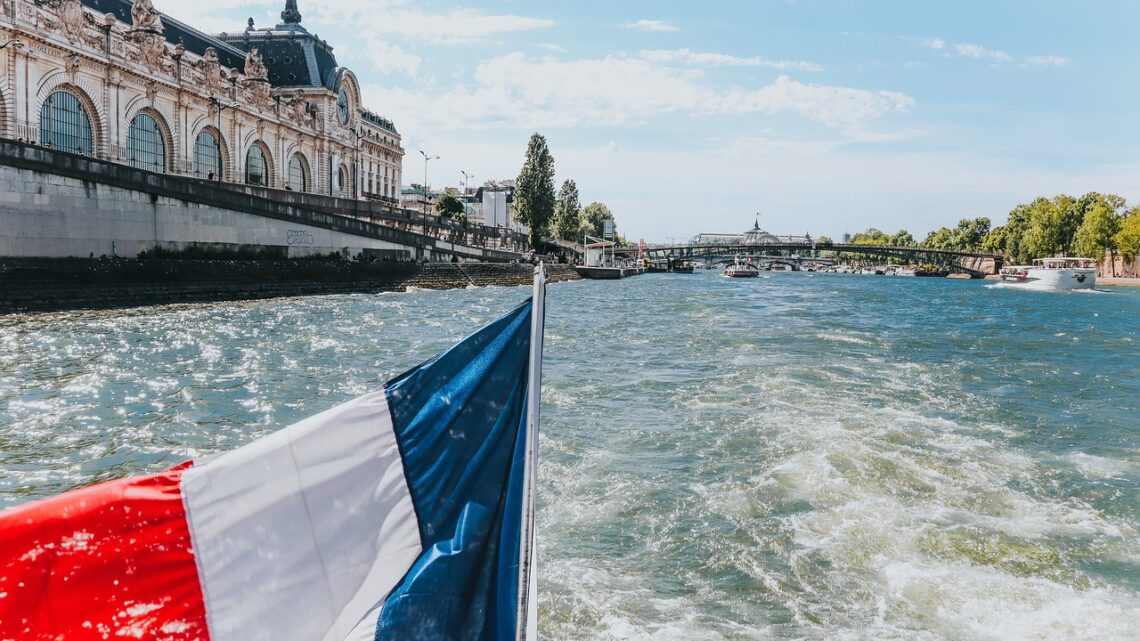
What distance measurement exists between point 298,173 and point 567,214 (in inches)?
2058

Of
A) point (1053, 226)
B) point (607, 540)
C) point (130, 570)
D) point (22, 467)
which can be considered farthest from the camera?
point (1053, 226)

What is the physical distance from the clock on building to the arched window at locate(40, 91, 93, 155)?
124 feet

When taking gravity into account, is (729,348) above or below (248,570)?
below

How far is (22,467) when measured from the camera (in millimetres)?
10117

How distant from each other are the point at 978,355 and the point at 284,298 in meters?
29.7

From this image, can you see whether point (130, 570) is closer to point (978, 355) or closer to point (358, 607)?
point (358, 607)

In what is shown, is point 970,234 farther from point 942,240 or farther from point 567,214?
point 567,214

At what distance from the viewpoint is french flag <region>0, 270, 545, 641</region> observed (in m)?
2.74

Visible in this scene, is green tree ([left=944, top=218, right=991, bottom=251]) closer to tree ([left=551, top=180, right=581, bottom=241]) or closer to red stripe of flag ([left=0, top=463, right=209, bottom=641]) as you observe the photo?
tree ([left=551, top=180, right=581, bottom=241])

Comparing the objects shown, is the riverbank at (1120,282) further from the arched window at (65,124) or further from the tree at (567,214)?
the arched window at (65,124)

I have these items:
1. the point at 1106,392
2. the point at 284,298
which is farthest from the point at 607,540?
the point at 284,298

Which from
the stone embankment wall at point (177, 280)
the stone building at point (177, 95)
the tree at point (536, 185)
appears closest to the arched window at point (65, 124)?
the stone building at point (177, 95)

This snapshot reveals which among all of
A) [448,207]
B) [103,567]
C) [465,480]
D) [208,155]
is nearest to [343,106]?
[208,155]

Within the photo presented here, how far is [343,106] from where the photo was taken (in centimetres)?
8594
